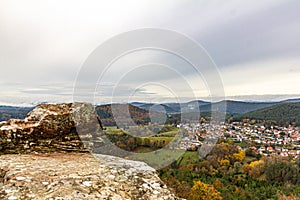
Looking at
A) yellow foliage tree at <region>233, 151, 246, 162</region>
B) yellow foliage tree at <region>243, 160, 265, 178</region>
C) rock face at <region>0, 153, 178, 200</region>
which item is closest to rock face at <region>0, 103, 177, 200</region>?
rock face at <region>0, 153, 178, 200</region>

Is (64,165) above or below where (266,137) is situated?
above

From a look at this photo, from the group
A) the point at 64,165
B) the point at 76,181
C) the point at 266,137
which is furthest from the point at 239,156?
the point at 76,181

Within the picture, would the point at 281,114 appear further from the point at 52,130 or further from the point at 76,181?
the point at 76,181

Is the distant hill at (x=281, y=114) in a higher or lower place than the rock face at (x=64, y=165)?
lower

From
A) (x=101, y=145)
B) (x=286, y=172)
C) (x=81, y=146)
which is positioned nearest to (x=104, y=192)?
(x=81, y=146)

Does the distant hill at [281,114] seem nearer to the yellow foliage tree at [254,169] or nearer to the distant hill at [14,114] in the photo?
the yellow foliage tree at [254,169]

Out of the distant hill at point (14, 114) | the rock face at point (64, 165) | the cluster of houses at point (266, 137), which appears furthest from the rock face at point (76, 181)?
the cluster of houses at point (266, 137)
